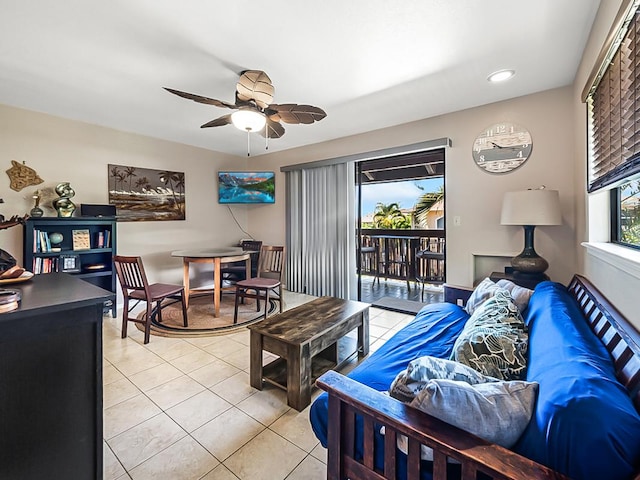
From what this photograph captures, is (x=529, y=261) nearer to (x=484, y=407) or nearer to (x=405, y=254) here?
(x=484, y=407)

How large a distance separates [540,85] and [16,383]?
12.8ft

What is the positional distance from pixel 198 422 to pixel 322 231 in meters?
3.01

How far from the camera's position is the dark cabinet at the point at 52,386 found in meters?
0.98

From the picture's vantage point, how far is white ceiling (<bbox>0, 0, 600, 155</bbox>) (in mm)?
1676

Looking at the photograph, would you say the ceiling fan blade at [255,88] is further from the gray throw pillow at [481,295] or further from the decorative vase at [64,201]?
the decorative vase at [64,201]

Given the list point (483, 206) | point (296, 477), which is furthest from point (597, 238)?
point (296, 477)

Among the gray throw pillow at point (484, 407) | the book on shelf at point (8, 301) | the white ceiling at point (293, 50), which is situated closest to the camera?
the gray throw pillow at point (484, 407)

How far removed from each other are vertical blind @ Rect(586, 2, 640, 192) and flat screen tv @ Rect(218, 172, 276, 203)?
3979 millimetres

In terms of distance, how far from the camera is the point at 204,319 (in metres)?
3.41

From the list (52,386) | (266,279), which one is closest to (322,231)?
(266,279)

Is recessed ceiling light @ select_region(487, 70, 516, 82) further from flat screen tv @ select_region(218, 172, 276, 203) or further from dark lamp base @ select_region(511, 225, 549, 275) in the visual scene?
flat screen tv @ select_region(218, 172, 276, 203)

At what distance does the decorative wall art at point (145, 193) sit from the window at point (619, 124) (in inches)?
183

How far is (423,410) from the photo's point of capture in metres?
0.89

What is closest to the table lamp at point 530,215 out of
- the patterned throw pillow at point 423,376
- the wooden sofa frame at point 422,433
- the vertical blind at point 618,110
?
the vertical blind at point 618,110
